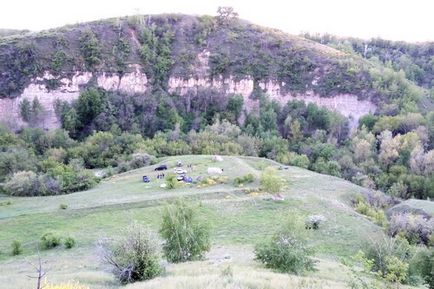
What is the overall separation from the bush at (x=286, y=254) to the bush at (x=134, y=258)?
20.7 feet

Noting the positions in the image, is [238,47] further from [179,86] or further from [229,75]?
[179,86]

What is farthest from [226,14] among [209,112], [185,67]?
[209,112]

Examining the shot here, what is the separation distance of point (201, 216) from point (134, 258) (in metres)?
21.9

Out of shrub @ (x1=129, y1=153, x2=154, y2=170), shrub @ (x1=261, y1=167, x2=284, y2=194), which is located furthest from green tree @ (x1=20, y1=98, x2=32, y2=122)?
shrub @ (x1=261, y1=167, x2=284, y2=194)

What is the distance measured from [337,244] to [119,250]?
74.8ft

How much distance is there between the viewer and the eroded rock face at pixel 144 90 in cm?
9388

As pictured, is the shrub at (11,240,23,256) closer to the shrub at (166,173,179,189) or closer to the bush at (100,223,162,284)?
the bush at (100,223,162,284)

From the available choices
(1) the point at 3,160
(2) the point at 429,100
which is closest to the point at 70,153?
(1) the point at 3,160

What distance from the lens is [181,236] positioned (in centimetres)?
2622


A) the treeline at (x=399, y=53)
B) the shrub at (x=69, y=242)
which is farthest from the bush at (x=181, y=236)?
the treeline at (x=399, y=53)

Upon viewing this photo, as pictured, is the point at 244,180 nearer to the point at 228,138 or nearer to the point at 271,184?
the point at 271,184

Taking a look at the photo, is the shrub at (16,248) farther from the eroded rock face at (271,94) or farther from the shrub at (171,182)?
the eroded rock face at (271,94)

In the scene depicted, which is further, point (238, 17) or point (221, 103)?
point (238, 17)

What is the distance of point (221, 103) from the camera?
10406cm
